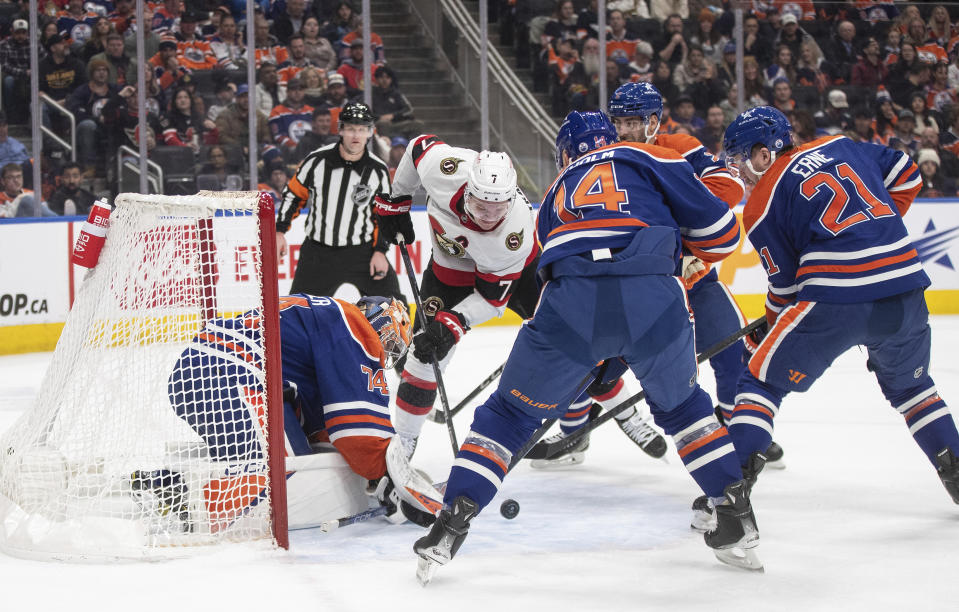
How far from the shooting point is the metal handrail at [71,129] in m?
6.12

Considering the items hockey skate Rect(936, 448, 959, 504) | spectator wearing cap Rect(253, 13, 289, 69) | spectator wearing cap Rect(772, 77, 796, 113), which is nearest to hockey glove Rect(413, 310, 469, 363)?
hockey skate Rect(936, 448, 959, 504)

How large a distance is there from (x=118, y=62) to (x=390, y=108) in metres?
1.61

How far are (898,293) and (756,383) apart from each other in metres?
0.41

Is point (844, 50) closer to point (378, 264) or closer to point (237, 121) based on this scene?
point (237, 121)

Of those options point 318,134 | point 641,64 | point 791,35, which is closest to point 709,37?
point 641,64

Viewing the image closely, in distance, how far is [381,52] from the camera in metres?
6.70

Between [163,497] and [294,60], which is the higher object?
[294,60]

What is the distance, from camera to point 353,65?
6.62 metres

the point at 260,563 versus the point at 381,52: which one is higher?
the point at 381,52

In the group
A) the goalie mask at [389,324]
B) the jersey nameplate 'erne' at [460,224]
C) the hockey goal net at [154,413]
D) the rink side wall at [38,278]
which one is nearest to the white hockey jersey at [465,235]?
the jersey nameplate 'erne' at [460,224]

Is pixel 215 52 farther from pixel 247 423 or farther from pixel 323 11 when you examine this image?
pixel 247 423

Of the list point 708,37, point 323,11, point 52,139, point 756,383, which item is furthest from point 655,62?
point 756,383

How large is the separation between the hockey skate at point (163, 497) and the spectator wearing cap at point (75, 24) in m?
4.33

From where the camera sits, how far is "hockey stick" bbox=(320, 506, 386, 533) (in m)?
2.70
